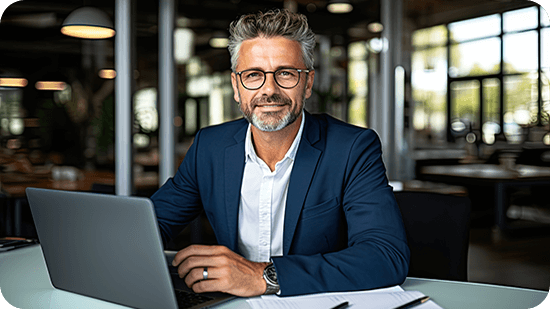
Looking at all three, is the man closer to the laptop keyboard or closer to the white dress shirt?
the white dress shirt

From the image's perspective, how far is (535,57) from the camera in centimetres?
882

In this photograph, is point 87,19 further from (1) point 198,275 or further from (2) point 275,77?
(1) point 198,275

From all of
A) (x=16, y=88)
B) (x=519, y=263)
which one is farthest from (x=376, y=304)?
(x=16, y=88)

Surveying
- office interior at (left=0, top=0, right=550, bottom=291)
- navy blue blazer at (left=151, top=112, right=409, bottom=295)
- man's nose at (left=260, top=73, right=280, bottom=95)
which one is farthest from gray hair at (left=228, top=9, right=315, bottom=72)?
office interior at (left=0, top=0, right=550, bottom=291)

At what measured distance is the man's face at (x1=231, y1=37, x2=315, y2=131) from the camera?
1.48m

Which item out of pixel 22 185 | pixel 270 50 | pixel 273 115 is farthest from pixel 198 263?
pixel 22 185

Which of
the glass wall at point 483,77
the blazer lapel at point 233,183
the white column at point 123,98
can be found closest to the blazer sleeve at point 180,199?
the blazer lapel at point 233,183

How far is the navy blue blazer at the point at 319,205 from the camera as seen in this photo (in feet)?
3.86

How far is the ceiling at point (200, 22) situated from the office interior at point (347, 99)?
0.04 metres

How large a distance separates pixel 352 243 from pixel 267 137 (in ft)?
1.50

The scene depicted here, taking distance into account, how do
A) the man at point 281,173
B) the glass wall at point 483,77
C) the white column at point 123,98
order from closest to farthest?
the man at point 281,173 → the white column at point 123,98 → the glass wall at point 483,77

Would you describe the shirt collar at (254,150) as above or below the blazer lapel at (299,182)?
above

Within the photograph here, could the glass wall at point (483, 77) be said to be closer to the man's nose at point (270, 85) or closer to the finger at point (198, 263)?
the man's nose at point (270, 85)

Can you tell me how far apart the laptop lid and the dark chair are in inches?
39.7
